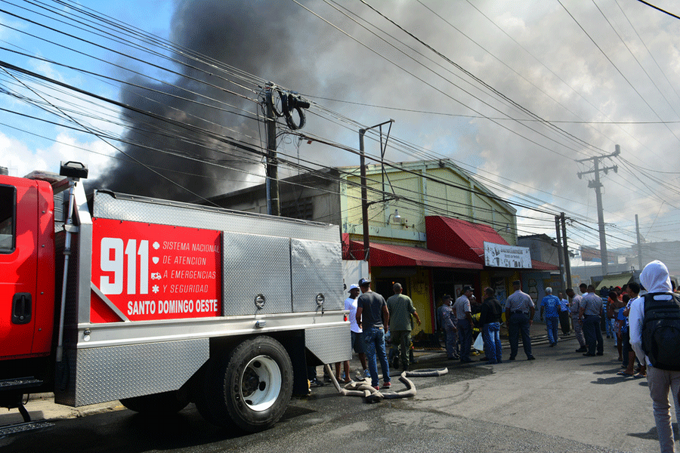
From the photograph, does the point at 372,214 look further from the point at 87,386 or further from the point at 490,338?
the point at 87,386

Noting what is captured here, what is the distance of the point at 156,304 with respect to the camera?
16.7 ft

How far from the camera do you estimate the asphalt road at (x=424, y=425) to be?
4.90 m

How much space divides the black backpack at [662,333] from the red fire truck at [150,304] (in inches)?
153

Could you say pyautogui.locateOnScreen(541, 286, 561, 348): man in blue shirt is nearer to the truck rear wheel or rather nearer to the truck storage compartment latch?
the truck rear wheel

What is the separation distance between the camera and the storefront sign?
19.9 meters

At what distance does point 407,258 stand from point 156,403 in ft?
35.6

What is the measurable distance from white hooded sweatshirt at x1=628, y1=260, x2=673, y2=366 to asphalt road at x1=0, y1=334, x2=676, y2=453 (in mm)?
1184

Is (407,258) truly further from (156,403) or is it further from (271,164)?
(156,403)

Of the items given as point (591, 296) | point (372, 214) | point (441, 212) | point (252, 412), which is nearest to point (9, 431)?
point (252, 412)

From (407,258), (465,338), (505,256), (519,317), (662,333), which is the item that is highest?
(505,256)

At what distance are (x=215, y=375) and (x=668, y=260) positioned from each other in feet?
358

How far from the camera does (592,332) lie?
11367mm

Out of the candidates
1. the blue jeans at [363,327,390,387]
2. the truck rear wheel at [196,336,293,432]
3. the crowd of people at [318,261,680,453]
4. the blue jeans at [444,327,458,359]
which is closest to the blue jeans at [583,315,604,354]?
the crowd of people at [318,261,680,453]

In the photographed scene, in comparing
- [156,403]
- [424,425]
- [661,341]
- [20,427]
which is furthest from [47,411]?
[661,341]
